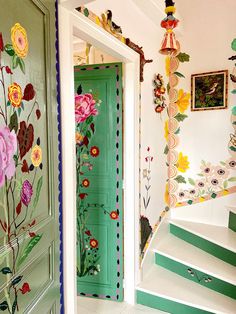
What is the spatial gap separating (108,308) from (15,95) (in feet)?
6.91

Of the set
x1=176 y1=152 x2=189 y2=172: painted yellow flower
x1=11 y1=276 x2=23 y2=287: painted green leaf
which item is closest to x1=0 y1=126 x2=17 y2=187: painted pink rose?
x1=11 y1=276 x2=23 y2=287: painted green leaf

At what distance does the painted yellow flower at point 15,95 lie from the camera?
36.8 inches

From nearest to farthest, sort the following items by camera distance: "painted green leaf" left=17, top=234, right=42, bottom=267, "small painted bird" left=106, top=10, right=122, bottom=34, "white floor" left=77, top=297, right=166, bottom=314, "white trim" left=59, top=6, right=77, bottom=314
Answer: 1. "painted green leaf" left=17, top=234, right=42, bottom=267
2. "white trim" left=59, top=6, right=77, bottom=314
3. "small painted bird" left=106, top=10, right=122, bottom=34
4. "white floor" left=77, top=297, right=166, bottom=314

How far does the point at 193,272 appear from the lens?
7.95 feet

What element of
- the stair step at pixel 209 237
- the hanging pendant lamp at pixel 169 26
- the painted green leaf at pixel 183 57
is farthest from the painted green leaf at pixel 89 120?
the stair step at pixel 209 237

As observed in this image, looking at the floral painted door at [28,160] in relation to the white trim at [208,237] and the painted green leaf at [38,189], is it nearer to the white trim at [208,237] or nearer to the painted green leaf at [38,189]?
the painted green leaf at [38,189]

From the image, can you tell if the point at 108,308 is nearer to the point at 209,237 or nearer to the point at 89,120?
the point at 209,237

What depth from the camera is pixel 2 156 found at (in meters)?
0.90

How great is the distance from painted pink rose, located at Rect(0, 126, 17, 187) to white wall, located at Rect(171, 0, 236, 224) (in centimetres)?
250

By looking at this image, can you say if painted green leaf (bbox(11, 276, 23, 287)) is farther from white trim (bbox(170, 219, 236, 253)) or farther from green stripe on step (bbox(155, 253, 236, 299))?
white trim (bbox(170, 219, 236, 253))

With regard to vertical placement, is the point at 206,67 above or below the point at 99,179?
above

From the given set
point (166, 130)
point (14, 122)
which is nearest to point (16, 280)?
point (14, 122)

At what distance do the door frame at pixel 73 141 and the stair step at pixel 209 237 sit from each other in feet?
2.41

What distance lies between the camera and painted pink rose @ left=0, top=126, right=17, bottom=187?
0.90 metres
